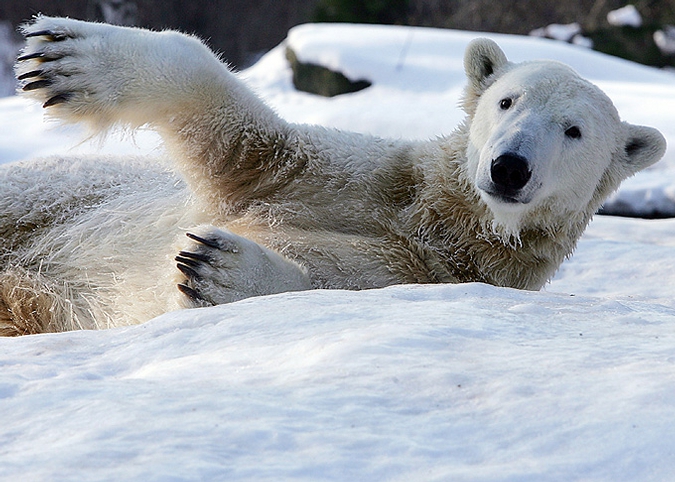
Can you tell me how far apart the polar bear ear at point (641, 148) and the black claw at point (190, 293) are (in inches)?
70.2

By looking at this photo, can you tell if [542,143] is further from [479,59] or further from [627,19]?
[627,19]

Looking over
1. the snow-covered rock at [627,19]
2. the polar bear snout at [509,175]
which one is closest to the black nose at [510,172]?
the polar bear snout at [509,175]

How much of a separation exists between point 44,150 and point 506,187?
5.51m

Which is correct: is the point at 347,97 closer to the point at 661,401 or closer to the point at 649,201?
the point at 649,201

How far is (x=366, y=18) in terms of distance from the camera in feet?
55.9

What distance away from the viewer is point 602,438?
51.0 inches

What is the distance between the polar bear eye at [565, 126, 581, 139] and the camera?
292 centimetres

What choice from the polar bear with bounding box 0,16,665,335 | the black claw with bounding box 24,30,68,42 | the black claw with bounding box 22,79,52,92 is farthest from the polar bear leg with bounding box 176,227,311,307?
the black claw with bounding box 24,30,68,42

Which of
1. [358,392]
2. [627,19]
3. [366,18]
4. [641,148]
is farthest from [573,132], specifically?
[366,18]

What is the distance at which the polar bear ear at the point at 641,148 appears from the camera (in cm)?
326

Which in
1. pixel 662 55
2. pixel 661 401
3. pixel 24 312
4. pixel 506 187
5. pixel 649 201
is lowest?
pixel 662 55

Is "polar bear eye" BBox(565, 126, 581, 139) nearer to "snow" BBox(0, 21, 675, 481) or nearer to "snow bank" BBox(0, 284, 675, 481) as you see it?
"snow" BBox(0, 21, 675, 481)

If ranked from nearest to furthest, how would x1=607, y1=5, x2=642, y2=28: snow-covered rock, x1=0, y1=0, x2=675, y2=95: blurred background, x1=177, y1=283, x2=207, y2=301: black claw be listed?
x1=177, y1=283, x2=207, y2=301: black claw < x1=0, y1=0, x2=675, y2=95: blurred background < x1=607, y1=5, x2=642, y2=28: snow-covered rock

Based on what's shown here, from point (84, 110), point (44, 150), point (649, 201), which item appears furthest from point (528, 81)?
point (44, 150)
